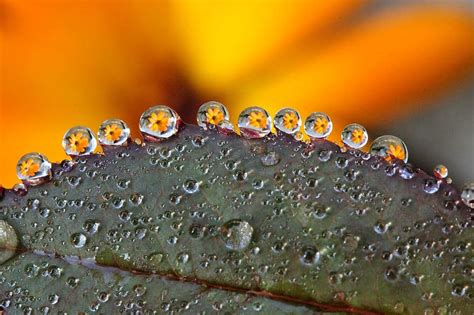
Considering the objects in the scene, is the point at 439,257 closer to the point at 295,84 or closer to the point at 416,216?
the point at 416,216

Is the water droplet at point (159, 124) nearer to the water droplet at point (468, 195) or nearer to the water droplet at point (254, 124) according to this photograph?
the water droplet at point (254, 124)

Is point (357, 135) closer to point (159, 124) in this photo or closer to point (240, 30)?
point (159, 124)

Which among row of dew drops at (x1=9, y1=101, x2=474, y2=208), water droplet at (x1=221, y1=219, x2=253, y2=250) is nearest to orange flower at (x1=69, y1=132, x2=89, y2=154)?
row of dew drops at (x1=9, y1=101, x2=474, y2=208)

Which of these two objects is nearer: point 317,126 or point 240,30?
point 317,126

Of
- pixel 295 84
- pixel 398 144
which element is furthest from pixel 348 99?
pixel 398 144

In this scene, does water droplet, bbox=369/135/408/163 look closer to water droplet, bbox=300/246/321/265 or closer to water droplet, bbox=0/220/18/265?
water droplet, bbox=300/246/321/265

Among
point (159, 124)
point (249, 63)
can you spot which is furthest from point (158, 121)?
point (249, 63)

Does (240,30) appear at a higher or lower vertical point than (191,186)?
higher
